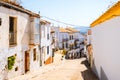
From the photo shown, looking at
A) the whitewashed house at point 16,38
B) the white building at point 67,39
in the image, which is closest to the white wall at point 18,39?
the whitewashed house at point 16,38

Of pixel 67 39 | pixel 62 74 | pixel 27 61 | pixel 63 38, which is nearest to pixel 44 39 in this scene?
pixel 27 61

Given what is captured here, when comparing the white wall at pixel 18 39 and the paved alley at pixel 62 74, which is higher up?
the white wall at pixel 18 39

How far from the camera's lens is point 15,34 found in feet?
51.2

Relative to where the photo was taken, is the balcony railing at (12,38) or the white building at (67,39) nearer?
the balcony railing at (12,38)

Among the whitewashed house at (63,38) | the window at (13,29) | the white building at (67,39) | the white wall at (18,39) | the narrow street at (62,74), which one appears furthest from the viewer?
the white building at (67,39)

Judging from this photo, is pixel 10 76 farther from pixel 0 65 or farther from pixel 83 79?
pixel 83 79

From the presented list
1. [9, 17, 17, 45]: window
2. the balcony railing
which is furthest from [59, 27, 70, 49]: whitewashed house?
the balcony railing

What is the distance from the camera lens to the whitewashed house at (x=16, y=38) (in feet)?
43.3

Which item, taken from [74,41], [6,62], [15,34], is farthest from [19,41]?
[74,41]

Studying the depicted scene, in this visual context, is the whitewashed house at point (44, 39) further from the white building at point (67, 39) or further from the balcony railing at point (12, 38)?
the white building at point (67, 39)

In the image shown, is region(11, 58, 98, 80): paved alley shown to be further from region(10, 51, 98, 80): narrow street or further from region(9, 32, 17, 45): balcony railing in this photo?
region(9, 32, 17, 45): balcony railing

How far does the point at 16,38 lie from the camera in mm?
15703

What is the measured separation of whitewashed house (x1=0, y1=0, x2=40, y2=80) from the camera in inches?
520

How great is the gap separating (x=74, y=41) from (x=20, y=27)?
56.4 m
